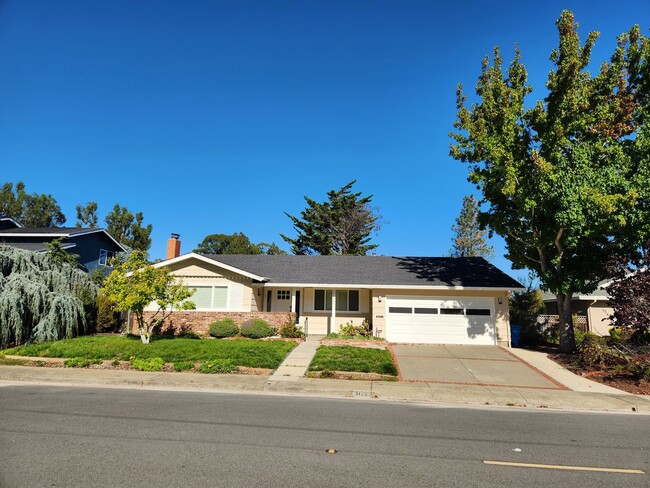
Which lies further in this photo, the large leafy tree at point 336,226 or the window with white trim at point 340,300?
the large leafy tree at point 336,226

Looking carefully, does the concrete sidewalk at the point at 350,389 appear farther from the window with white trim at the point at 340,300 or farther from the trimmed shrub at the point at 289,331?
the window with white trim at the point at 340,300

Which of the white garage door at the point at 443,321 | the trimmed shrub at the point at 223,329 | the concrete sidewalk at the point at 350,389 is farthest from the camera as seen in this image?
the white garage door at the point at 443,321

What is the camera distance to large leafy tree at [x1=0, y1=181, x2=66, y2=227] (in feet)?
154

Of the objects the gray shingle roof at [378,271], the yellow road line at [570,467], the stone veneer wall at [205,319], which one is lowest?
the yellow road line at [570,467]

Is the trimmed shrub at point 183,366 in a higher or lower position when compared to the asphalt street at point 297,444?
higher

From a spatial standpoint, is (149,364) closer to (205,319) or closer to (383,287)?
(205,319)

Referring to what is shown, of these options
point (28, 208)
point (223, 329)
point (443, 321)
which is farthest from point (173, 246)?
point (28, 208)

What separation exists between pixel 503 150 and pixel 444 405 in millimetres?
10400

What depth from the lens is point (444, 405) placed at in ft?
29.8

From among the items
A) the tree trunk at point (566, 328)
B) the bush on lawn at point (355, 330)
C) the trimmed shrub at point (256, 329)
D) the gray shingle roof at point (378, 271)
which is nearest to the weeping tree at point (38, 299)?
the gray shingle roof at point (378, 271)

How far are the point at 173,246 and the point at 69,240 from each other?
29.1ft

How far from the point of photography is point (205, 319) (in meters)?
18.8

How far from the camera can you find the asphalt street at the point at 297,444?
4.60m

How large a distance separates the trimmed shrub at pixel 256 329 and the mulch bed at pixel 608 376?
461 inches
